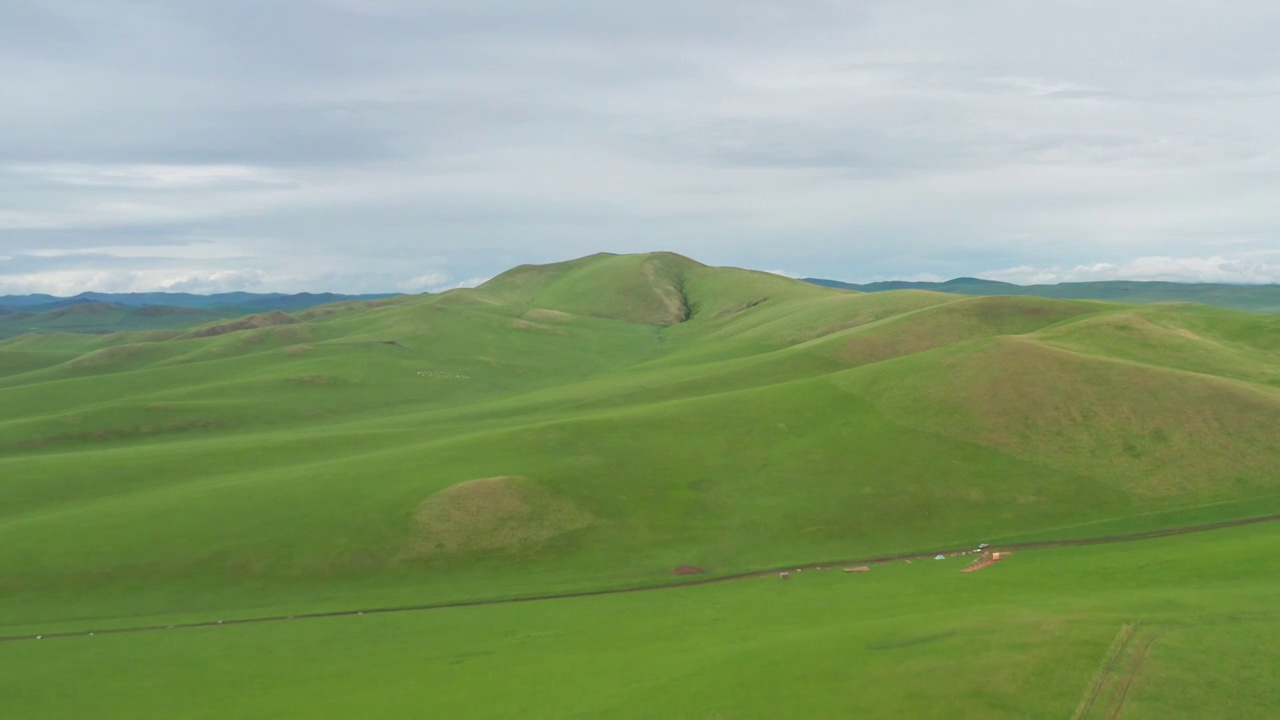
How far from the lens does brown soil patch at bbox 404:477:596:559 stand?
5144cm

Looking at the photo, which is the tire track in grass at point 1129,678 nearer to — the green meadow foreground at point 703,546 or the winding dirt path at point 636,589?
the green meadow foreground at point 703,546

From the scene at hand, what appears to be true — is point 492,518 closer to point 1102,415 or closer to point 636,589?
point 636,589

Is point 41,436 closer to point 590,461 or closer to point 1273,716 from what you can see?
point 590,461

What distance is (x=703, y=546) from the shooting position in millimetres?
50656

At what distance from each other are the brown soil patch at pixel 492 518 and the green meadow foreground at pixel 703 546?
24 centimetres

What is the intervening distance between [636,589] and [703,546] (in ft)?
21.7

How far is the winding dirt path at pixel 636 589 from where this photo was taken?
1682 inches

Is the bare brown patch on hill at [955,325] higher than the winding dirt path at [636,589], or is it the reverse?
the bare brown patch on hill at [955,325]

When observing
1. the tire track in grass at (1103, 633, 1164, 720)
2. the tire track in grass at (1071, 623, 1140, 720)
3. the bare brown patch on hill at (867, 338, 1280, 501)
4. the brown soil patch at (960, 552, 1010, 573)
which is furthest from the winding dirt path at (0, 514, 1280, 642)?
the tire track in grass at (1103, 633, 1164, 720)

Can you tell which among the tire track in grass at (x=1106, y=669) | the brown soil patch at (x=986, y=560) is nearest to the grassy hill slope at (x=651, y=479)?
the brown soil patch at (x=986, y=560)

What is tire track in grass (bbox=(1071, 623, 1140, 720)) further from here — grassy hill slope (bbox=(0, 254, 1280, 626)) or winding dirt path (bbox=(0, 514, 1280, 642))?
grassy hill slope (bbox=(0, 254, 1280, 626))

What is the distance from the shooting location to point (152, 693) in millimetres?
34906

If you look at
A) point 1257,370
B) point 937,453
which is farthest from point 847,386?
point 1257,370

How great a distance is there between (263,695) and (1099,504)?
49330mm
